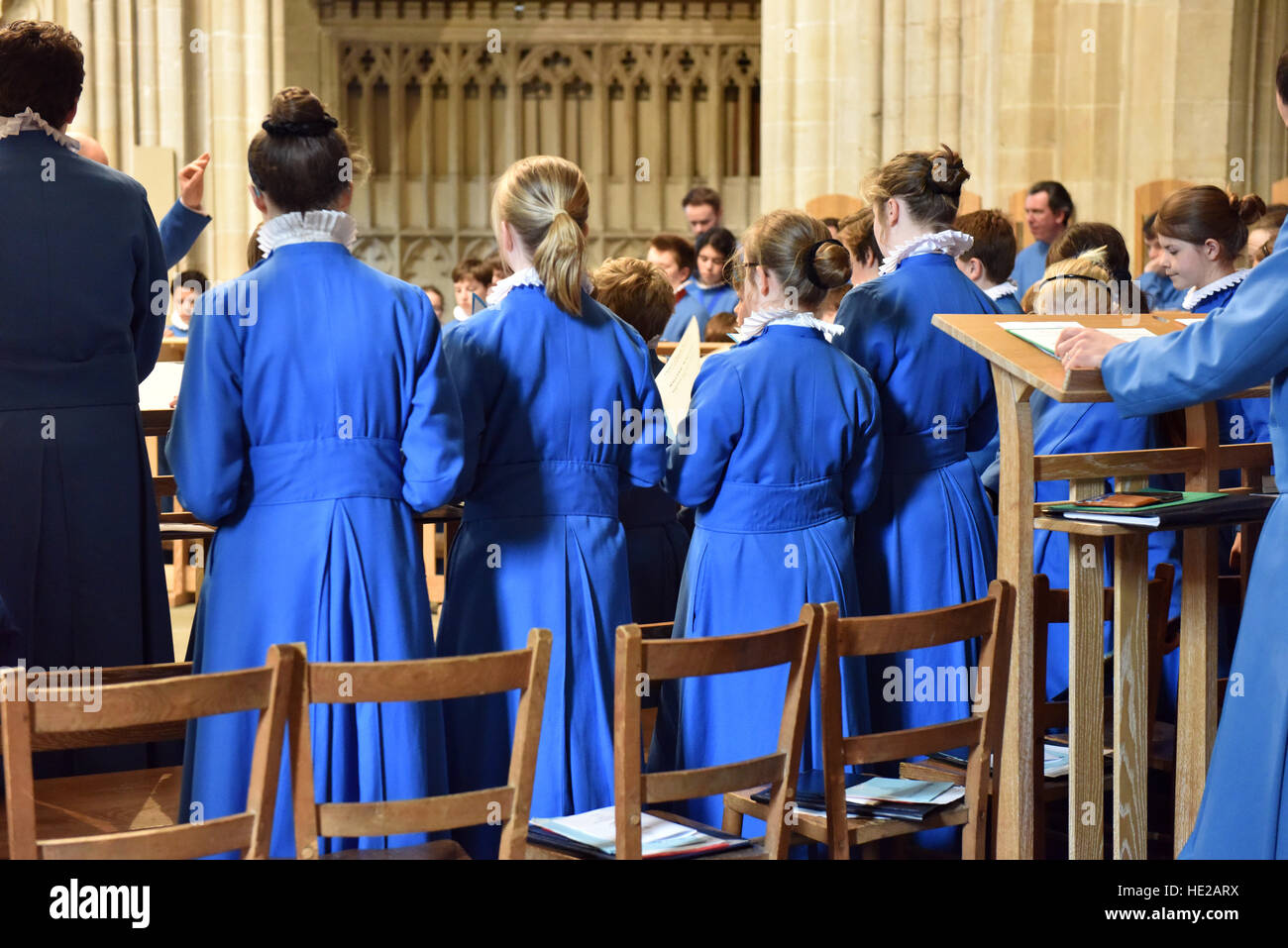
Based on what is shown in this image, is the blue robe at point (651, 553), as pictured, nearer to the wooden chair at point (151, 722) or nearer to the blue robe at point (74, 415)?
the blue robe at point (74, 415)

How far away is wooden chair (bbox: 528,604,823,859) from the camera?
8.13 feet

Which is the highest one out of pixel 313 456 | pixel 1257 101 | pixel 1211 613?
pixel 1257 101

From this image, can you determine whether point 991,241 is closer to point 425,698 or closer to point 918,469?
point 918,469

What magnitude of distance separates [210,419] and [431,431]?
1.38 ft

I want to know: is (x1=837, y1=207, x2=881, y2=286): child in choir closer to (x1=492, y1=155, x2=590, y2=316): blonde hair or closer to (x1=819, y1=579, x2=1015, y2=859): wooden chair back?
(x1=492, y1=155, x2=590, y2=316): blonde hair

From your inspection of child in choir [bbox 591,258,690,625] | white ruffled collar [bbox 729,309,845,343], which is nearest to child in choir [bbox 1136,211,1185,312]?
child in choir [bbox 591,258,690,625]

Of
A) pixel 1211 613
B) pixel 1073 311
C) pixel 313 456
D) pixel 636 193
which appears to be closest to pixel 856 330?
pixel 1073 311

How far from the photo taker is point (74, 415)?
11.9 feet

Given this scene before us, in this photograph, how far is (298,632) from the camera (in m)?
3.05

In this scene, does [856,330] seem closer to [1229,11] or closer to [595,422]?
[595,422]

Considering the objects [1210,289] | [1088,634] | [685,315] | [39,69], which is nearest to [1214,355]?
[1088,634]

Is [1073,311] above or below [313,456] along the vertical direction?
above

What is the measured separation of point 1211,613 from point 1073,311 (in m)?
1.17

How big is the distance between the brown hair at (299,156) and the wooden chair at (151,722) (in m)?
1.13
